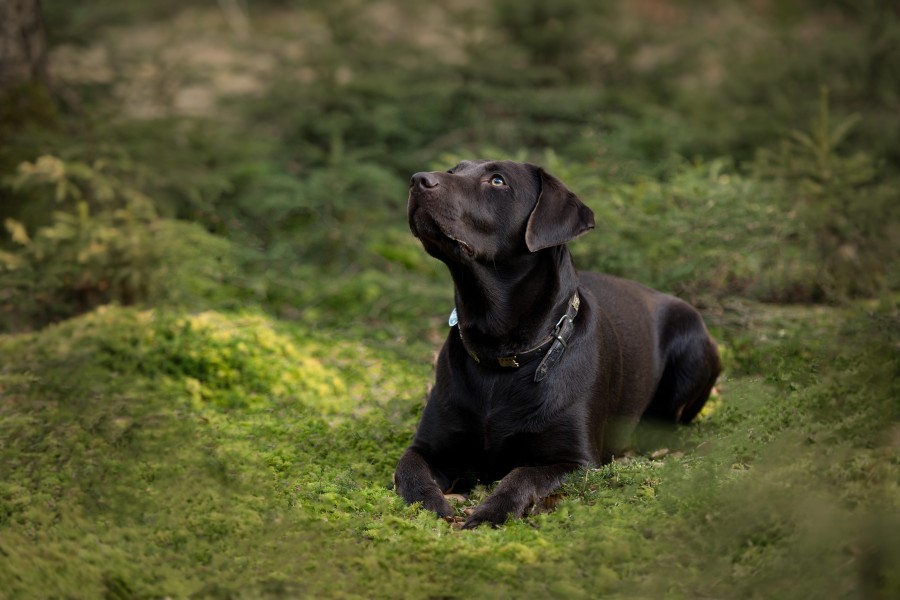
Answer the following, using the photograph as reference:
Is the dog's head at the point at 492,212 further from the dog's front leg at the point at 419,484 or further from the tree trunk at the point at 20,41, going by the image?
the tree trunk at the point at 20,41

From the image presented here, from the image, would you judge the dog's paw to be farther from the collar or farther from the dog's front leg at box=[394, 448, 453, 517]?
the collar

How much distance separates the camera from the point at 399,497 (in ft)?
13.8

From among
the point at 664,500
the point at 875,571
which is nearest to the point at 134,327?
the point at 664,500

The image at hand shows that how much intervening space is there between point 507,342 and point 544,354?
185 mm

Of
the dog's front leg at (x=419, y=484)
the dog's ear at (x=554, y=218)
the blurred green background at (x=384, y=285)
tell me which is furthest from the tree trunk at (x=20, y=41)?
the dog's front leg at (x=419, y=484)

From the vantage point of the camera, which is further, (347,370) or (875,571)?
(347,370)

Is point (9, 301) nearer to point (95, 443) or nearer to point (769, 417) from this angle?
point (95, 443)

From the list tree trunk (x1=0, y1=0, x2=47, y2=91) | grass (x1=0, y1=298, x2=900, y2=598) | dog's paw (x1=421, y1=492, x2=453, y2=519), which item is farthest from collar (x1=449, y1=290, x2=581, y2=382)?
tree trunk (x1=0, y1=0, x2=47, y2=91)

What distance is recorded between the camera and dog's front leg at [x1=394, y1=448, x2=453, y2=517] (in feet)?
13.5

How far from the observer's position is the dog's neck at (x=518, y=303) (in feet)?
14.9

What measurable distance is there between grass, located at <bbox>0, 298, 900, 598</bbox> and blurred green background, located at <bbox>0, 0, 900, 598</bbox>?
0.02m

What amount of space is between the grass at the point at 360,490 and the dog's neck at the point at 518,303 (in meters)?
0.73

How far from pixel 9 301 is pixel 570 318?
428cm

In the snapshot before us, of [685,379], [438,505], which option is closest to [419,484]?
[438,505]
